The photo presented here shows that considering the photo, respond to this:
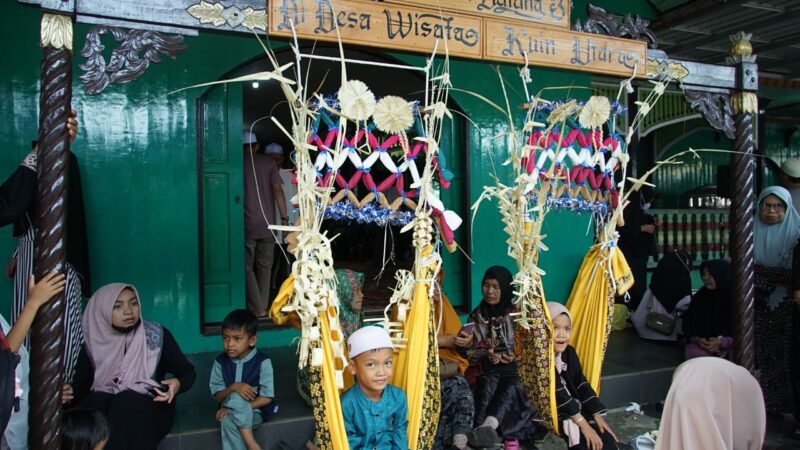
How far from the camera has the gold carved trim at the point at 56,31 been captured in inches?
74.9

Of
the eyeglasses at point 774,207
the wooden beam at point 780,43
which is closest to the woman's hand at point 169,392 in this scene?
the eyeglasses at point 774,207

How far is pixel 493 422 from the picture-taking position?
2.86m

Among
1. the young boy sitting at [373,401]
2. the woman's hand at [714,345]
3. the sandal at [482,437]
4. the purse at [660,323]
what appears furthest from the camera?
the purse at [660,323]

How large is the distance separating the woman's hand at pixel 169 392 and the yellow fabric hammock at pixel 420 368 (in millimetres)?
970

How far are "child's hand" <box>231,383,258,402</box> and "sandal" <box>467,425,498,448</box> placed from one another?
3.40ft

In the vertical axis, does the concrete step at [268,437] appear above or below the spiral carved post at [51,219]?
below

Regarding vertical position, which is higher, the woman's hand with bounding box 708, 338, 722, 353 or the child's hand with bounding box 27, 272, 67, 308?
the child's hand with bounding box 27, 272, 67, 308

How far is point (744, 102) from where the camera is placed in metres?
3.18

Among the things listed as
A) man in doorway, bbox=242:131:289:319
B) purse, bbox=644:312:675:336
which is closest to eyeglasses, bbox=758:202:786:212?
purse, bbox=644:312:675:336

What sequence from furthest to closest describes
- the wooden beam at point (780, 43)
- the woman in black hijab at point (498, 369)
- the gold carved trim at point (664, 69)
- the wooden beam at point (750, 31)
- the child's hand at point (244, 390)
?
the wooden beam at point (780, 43) < the wooden beam at point (750, 31) < the gold carved trim at point (664, 69) < the woman in black hijab at point (498, 369) < the child's hand at point (244, 390)

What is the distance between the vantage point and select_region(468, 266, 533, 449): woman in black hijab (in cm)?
290

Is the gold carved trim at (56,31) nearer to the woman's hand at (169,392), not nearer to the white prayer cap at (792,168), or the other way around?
the woman's hand at (169,392)

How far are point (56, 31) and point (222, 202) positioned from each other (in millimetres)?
2161

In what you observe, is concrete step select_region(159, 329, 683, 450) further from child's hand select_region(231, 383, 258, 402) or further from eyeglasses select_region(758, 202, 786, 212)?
eyeglasses select_region(758, 202, 786, 212)
